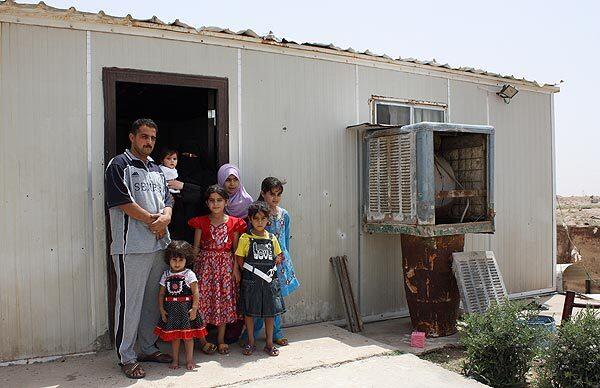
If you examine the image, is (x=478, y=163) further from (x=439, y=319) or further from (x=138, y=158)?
(x=138, y=158)

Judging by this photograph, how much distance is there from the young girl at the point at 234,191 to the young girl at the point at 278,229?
200 mm

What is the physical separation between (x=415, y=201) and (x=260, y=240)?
5.85 feet

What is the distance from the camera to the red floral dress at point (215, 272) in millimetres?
4789

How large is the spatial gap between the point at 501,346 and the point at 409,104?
11.3ft

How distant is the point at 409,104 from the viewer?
6.93 meters

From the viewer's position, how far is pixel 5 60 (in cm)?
458

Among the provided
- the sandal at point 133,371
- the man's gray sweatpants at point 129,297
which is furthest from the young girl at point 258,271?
the sandal at point 133,371

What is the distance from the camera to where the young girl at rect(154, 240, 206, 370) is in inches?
173

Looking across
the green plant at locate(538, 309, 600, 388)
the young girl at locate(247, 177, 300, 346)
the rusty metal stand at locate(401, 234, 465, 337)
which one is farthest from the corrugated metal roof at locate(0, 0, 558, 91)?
the green plant at locate(538, 309, 600, 388)

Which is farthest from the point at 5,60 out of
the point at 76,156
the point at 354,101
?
the point at 354,101

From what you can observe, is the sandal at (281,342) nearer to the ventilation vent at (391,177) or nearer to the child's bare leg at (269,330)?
the child's bare leg at (269,330)

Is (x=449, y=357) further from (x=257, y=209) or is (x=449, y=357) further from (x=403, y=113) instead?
(x=403, y=113)

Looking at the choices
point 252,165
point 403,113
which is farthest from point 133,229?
point 403,113

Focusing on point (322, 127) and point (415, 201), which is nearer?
point (415, 201)
